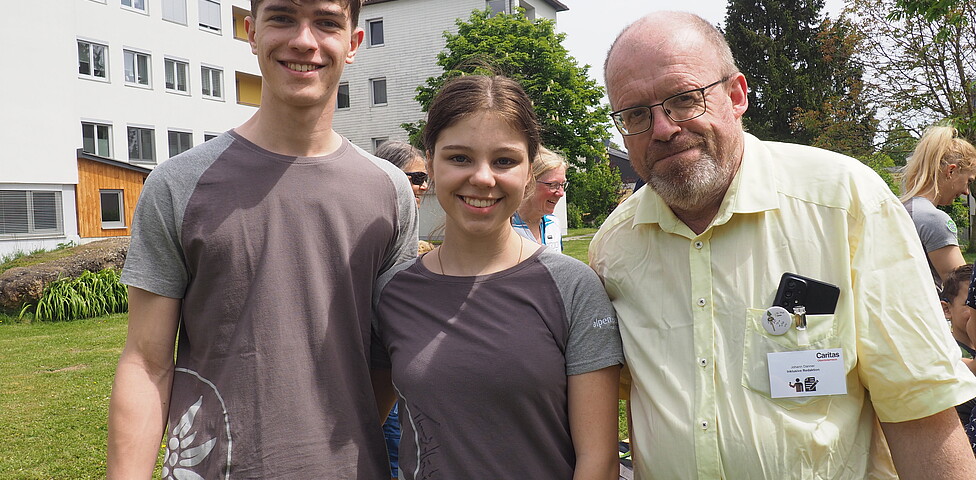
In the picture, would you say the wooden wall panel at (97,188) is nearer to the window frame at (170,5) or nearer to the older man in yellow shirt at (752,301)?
the window frame at (170,5)

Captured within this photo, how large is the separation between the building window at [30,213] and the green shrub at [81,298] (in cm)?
829

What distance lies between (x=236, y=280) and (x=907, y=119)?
2496cm

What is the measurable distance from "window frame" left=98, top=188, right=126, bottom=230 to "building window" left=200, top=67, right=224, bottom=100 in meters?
6.62

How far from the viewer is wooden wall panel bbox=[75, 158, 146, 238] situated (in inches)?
978

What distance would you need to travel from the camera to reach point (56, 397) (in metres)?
8.75

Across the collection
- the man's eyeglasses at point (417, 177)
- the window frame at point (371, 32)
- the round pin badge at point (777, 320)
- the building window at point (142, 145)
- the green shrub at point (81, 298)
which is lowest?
the green shrub at point (81, 298)

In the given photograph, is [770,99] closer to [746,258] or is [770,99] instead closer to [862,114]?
[862,114]

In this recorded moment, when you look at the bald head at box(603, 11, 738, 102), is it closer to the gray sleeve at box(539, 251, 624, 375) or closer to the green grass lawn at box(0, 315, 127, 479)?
the gray sleeve at box(539, 251, 624, 375)

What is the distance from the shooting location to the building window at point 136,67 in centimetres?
2800

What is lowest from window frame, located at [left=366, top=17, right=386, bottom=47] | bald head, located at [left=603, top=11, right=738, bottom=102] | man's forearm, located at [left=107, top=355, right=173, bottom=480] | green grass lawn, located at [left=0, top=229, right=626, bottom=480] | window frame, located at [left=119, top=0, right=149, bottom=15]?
green grass lawn, located at [left=0, top=229, right=626, bottom=480]

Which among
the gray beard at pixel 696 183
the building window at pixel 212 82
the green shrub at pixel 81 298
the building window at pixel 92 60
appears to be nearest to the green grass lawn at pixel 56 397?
the green shrub at pixel 81 298

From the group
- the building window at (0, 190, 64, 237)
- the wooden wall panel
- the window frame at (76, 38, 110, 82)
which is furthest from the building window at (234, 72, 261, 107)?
the building window at (0, 190, 64, 237)

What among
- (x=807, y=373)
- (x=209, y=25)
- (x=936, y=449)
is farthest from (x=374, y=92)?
(x=936, y=449)

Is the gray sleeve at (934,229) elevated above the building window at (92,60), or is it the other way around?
the building window at (92,60)
